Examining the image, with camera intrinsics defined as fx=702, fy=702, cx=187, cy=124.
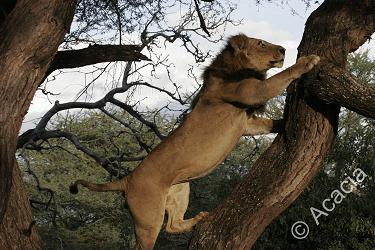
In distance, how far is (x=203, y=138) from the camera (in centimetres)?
488

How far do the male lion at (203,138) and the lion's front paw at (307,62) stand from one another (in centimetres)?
30

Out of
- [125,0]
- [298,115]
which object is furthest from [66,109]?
[298,115]

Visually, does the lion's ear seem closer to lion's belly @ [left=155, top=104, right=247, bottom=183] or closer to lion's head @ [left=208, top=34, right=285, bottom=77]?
lion's head @ [left=208, top=34, right=285, bottom=77]

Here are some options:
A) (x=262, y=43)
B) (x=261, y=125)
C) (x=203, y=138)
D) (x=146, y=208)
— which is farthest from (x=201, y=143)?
(x=262, y=43)

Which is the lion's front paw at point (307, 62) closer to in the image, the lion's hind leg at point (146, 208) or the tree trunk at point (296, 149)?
the tree trunk at point (296, 149)

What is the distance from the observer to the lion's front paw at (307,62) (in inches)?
172

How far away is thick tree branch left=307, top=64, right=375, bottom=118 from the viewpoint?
13.9ft

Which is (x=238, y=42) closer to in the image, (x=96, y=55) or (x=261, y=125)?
(x=261, y=125)

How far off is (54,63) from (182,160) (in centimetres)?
227

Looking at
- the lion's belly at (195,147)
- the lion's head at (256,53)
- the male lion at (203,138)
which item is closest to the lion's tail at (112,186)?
the male lion at (203,138)

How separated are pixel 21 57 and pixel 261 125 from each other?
1709mm

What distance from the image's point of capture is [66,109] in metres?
8.74

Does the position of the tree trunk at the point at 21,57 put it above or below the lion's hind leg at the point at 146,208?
above

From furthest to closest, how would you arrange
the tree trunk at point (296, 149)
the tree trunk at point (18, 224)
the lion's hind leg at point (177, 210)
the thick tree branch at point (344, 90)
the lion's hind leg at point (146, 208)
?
the tree trunk at point (18, 224) < the lion's hind leg at point (177, 210) < the lion's hind leg at point (146, 208) < the tree trunk at point (296, 149) < the thick tree branch at point (344, 90)
